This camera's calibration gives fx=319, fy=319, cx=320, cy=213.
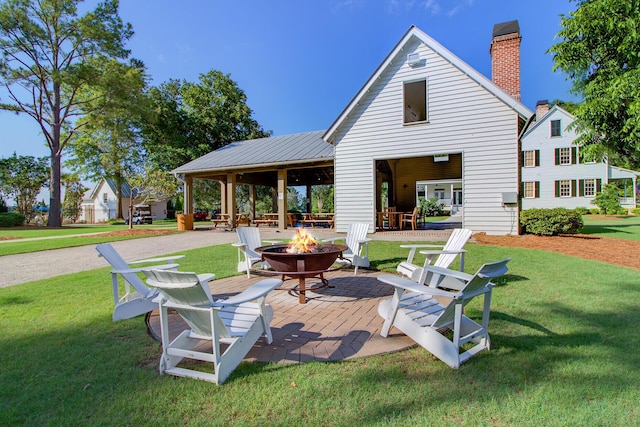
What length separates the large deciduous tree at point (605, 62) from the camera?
24.6ft

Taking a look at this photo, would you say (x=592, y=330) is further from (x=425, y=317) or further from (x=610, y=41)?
(x=610, y=41)

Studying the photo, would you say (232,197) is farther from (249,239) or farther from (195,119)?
(195,119)

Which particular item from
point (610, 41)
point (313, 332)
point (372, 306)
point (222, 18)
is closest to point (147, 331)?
point (313, 332)

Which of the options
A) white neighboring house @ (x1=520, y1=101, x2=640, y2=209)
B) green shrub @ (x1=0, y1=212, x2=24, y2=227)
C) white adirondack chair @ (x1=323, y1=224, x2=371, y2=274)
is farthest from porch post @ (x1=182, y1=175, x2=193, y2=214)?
white neighboring house @ (x1=520, y1=101, x2=640, y2=209)

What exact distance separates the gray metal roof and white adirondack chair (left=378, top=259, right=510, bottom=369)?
1027 cm

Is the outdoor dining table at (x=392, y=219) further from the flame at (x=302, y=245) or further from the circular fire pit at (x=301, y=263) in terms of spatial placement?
the circular fire pit at (x=301, y=263)

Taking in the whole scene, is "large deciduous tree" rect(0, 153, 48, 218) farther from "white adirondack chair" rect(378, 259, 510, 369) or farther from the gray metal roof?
"white adirondack chair" rect(378, 259, 510, 369)

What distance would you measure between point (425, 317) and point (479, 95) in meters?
9.78

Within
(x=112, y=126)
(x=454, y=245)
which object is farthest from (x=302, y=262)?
(x=112, y=126)

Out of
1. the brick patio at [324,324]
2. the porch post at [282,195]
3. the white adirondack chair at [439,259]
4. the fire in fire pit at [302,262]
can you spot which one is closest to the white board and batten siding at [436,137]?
the porch post at [282,195]

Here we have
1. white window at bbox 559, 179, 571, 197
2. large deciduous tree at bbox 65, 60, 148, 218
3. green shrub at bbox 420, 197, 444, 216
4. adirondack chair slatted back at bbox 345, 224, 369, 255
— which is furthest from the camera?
green shrub at bbox 420, 197, 444, 216

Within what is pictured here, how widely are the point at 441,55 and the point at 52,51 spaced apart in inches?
1064

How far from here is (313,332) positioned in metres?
3.34

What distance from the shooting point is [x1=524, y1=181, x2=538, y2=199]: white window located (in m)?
26.1
